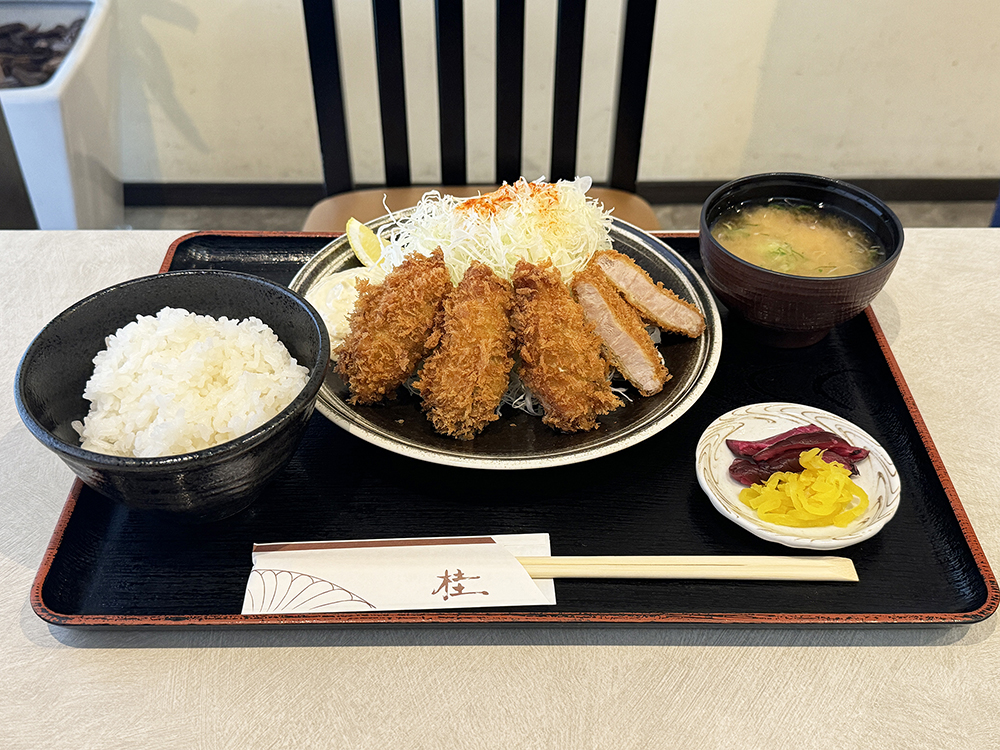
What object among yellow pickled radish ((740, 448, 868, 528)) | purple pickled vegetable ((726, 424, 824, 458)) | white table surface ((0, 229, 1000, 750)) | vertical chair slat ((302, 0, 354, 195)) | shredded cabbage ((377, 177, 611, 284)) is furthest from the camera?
vertical chair slat ((302, 0, 354, 195))

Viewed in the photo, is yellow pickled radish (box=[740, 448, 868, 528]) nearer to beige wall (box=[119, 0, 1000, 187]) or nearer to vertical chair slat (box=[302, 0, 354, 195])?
vertical chair slat (box=[302, 0, 354, 195])

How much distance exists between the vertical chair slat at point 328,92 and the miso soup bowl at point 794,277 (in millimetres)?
1244

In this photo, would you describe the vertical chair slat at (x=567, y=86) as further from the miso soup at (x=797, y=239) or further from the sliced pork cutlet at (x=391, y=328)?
the sliced pork cutlet at (x=391, y=328)

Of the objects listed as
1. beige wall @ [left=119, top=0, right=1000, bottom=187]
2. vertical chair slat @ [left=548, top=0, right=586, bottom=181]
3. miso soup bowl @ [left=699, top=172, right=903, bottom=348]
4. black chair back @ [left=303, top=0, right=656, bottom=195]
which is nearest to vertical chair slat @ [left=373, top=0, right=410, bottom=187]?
black chair back @ [left=303, top=0, right=656, bottom=195]

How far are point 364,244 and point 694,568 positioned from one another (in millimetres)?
1092

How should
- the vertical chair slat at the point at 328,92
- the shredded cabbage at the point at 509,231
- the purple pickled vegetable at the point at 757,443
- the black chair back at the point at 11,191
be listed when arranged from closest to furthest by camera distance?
1. the purple pickled vegetable at the point at 757,443
2. the shredded cabbage at the point at 509,231
3. the vertical chair slat at the point at 328,92
4. the black chair back at the point at 11,191

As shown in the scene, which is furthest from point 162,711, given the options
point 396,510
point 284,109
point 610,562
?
point 284,109

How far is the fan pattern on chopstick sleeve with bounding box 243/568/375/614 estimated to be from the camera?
1.20 meters

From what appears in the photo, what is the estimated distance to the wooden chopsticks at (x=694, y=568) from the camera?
1.25 m

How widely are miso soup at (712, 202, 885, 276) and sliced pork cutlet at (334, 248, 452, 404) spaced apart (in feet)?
2.25

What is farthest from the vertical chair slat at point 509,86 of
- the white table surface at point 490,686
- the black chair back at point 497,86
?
the white table surface at point 490,686

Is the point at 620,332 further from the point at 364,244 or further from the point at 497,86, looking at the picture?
the point at 497,86

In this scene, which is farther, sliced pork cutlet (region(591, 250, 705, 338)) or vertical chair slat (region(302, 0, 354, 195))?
vertical chair slat (region(302, 0, 354, 195))

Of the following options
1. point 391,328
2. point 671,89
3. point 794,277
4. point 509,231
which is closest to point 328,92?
point 509,231
